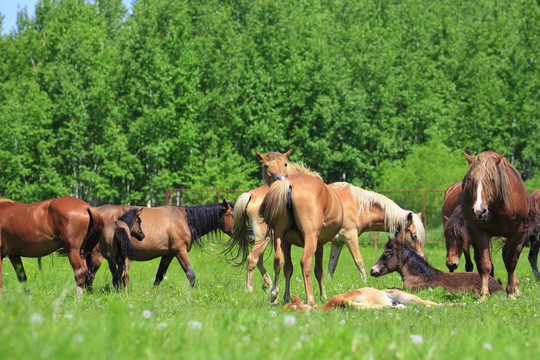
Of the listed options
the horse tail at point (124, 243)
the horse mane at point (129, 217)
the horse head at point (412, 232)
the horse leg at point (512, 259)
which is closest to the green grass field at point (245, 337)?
the horse leg at point (512, 259)

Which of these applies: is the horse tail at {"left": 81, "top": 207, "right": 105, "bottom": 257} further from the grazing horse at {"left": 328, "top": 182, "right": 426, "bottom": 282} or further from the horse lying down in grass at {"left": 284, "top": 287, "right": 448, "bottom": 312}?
the grazing horse at {"left": 328, "top": 182, "right": 426, "bottom": 282}

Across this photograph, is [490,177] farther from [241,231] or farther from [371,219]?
[371,219]

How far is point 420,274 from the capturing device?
997 cm

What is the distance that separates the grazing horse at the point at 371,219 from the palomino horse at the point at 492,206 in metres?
3.73

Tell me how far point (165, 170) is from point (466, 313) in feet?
94.2

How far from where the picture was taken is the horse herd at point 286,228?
7730 millimetres

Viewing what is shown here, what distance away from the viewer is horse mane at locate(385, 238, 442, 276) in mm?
9992

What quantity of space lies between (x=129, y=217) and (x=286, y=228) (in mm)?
4182

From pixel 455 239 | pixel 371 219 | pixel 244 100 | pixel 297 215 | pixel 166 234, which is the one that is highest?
pixel 244 100

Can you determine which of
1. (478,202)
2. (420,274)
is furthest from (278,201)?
(420,274)

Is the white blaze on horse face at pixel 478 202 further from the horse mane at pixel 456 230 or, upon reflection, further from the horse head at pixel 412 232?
the horse head at pixel 412 232

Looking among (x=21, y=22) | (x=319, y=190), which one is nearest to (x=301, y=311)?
(x=319, y=190)

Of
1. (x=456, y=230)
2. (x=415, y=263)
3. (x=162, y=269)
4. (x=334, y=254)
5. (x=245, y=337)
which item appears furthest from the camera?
(x=334, y=254)

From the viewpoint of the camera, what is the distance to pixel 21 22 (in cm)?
4547
